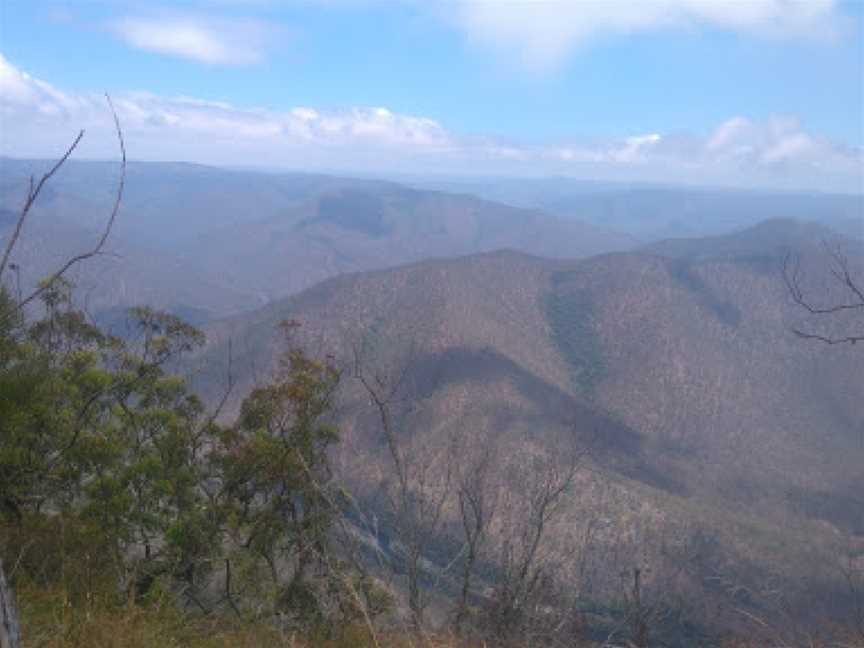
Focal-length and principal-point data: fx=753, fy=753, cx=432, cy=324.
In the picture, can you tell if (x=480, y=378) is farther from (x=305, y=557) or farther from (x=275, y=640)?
(x=275, y=640)

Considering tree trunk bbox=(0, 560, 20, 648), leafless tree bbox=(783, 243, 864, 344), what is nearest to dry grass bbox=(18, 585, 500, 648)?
tree trunk bbox=(0, 560, 20, 648)

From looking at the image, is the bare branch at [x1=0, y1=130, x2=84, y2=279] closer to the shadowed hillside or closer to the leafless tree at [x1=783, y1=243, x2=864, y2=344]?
the leafless tree at [x1=783, y1=243, x2=864, y2=344]

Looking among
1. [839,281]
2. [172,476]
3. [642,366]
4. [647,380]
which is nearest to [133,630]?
[839,281]

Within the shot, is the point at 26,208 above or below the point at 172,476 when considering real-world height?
above

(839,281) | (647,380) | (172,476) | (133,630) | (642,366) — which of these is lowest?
(647,380)

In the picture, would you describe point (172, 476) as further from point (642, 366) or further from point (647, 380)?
point (642, 366)

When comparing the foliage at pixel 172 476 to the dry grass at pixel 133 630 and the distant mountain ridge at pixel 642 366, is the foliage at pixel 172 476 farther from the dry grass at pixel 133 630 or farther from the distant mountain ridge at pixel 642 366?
the distant mountain ridge at pixel 642 366

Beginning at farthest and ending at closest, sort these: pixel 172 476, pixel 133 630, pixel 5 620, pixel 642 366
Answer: pixel 642 366 < pixel 172 476 < pixel 133 630 < pixel 5 620

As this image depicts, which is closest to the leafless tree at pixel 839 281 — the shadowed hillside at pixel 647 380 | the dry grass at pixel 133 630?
the dry grass at pixel 133 630

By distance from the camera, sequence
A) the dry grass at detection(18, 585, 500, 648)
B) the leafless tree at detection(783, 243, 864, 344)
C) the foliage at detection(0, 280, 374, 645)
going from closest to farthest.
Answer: the leafless tree at detection(783, 243, 864, 344), the dry grass at detection(18, 585, 500, 648), the foliage at detection(0, 280, 374, 645)

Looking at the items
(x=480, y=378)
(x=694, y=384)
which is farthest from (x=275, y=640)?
(x=694, y=384)

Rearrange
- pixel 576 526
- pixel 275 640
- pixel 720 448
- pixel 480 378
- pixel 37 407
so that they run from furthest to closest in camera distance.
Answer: pixel 720 448
pixel 480 378
pixel 576 526
pixel 37 407
pixel 275 640
